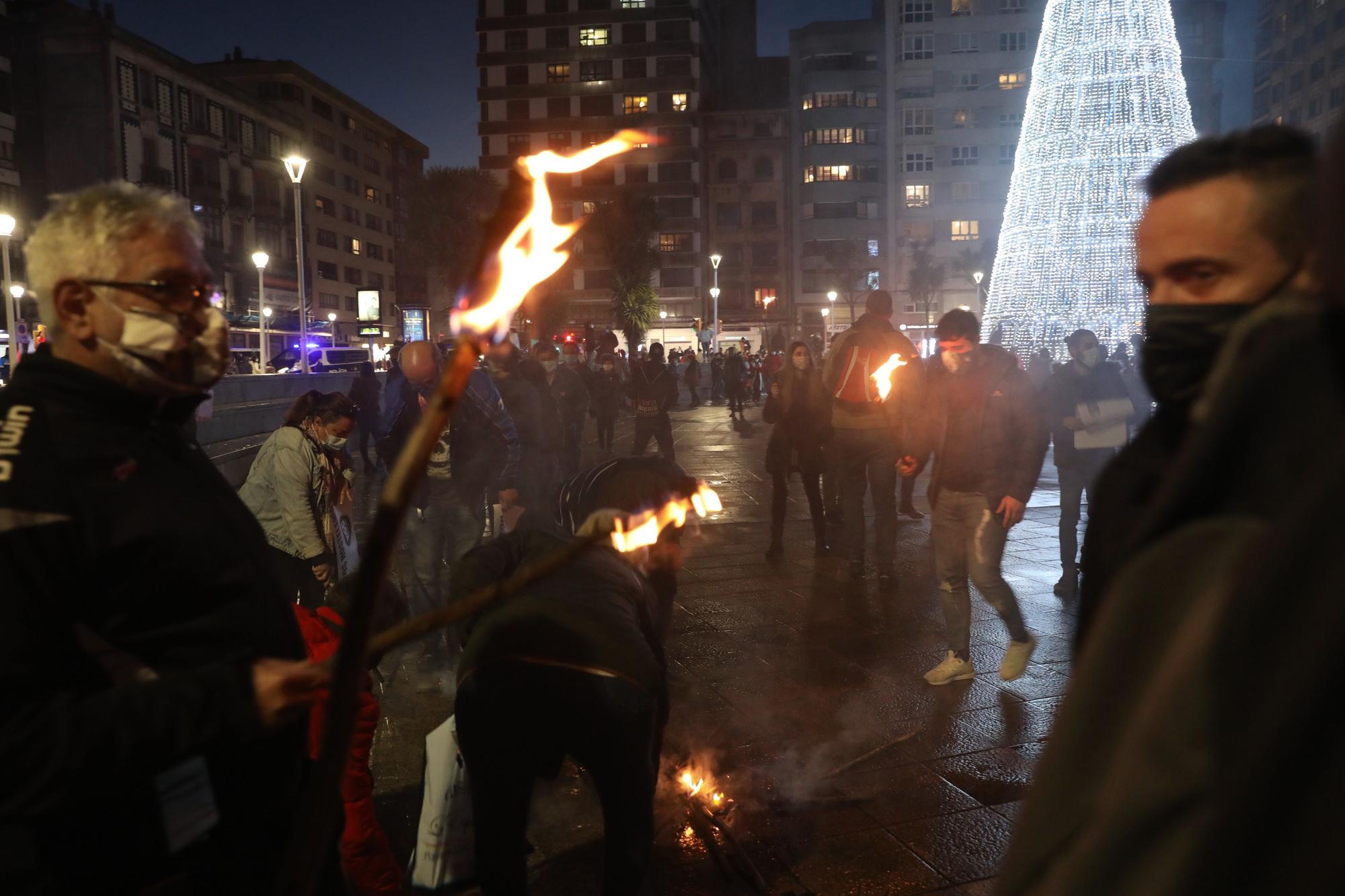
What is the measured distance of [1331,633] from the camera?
51 centimetres

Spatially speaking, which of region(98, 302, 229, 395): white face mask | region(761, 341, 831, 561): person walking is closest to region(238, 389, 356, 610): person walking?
region(98, 302, 229, 395): white face mask

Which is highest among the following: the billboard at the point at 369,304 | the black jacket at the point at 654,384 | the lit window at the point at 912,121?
the lit window at the point at 912,121

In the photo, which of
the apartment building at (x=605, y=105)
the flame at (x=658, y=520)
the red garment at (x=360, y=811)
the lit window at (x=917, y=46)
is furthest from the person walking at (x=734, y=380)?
the lit window at (x=917, y=46)

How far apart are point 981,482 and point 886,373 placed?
7.24 ft

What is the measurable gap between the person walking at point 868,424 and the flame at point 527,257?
5655 mm

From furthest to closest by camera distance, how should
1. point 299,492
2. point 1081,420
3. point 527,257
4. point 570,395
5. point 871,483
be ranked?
point 570,395 < point 871,483 < point 1081,420 < point 299,492 < point 527,257

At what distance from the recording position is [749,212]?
242 feet

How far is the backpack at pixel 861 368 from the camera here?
7.46 meters

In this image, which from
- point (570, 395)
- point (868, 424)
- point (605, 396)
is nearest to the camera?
point (868, 424)

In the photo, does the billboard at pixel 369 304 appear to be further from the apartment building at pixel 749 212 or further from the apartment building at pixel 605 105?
the apartment building at pixel 749 212

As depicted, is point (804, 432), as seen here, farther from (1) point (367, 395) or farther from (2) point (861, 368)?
(1) point (367, 395)

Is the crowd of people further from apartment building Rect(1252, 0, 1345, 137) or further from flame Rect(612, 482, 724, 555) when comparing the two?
apartment building Rect(1252, 0, 1345, 137)

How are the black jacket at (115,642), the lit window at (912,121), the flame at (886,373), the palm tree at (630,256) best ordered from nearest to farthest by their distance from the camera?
1. the black jacket at (115,642)
2. the flame at (886,373)
3. the palm tree at (630,256)
4. the lit window at (912,121)

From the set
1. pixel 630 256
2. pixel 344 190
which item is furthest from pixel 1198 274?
pixel 344 190
